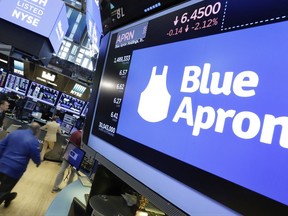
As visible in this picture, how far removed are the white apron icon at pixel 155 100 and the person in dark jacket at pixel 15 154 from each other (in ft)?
11.7

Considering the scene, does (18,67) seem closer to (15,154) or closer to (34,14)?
(34,14)

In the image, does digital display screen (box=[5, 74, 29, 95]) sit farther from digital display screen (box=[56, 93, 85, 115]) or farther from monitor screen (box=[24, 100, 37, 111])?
digital display screen (box=[56, 93, 85, 115])

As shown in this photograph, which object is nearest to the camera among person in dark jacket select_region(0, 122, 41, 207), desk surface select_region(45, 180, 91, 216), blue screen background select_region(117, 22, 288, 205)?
blue screen background select_region(117, 22, 288, 205)

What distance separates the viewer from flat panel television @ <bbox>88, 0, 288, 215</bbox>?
73 cm

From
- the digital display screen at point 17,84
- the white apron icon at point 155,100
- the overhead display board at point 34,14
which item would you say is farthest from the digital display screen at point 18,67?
the white apron icon at point 155,100

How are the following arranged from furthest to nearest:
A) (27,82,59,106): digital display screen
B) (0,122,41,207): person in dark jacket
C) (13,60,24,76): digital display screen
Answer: (27,82,59,106): digital display screen, (13,60,24,76): digital display screen, (0,122,41,207): person in dark jacket

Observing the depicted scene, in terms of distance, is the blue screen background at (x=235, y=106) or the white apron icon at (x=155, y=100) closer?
the blue screen background at (x=235, y=106)

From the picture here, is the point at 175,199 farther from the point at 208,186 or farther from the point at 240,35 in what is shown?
the point at 240,35

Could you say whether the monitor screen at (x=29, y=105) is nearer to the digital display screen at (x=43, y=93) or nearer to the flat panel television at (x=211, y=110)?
the digital display screen at (x=43, y=93)

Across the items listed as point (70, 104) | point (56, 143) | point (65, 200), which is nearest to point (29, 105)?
point (70, 104)

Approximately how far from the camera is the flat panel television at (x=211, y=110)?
73 cm

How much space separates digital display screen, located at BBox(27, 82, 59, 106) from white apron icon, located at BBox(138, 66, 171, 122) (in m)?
9.57

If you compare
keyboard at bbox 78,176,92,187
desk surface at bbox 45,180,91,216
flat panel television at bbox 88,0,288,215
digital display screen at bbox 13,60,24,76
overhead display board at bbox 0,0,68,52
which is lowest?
desk surface at bbox 45,180,91,216

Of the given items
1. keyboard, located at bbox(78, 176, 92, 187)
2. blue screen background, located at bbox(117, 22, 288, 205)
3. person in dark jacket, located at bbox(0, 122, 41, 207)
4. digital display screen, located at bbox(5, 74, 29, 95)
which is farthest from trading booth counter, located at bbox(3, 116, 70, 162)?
blue screen background, located at bbox(117, 22, 288, 205)
